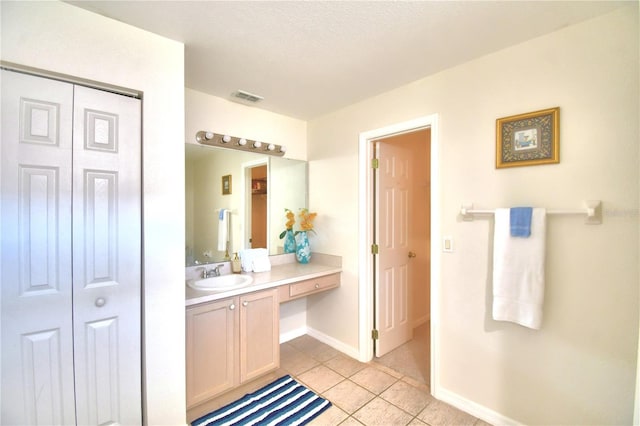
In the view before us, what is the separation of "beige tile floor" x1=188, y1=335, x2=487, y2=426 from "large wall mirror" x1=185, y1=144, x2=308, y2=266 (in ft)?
3.57

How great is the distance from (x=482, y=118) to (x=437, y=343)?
1.62 m

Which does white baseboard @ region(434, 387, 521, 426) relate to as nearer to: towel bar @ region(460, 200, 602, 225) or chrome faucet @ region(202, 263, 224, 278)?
towel bar @ region(460, 200, 602, 225)

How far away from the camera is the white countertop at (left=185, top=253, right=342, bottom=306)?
1813 millimetres

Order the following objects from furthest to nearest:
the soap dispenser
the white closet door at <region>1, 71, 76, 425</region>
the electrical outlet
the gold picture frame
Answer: the soap dispenser < the electrical outlet < the gold picture frame < the white closet door at <region>1, 71, 76, 425</region>

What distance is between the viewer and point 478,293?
1.79 metres

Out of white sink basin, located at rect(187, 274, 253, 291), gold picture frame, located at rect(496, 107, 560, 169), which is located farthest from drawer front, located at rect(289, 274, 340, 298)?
gold picture frame, located at rect(496, 107, 560, 169)

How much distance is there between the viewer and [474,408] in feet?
5.87

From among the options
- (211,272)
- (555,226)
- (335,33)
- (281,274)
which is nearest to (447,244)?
(555,226)

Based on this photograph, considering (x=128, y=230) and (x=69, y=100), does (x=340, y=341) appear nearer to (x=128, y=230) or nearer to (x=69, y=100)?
(x=128, y=230)

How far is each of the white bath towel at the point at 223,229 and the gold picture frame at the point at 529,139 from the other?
2.17 m

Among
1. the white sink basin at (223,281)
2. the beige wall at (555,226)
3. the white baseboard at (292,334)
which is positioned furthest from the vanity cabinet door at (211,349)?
the beige wall at (555,226)

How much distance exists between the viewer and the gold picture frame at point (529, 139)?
1.49 m

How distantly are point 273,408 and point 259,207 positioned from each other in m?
1.70

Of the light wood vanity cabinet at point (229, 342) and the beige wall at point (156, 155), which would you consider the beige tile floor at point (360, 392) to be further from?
the beige wall at point (156, 155)
